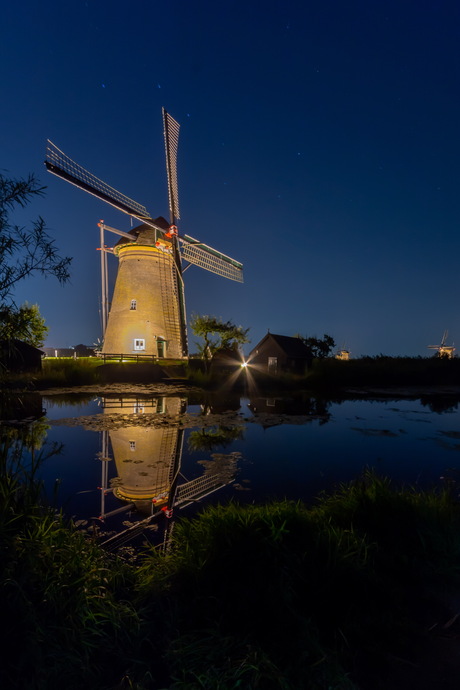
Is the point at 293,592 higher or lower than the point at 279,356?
lower

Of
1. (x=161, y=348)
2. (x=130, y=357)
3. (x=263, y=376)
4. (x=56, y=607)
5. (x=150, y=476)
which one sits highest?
(x=161, y=348)

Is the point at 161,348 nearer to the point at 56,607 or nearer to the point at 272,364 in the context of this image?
the point at 272,364

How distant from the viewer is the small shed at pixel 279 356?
30.3 m

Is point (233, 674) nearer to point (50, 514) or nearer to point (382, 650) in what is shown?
point (382, 650)

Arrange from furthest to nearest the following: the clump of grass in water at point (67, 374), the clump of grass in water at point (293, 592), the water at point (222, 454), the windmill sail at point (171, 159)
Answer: the windmill sail at point (171, 159), the clump of grass in water at point (67, 374), the water at point (222, 454), the clump of grass in water at point (293, 592)

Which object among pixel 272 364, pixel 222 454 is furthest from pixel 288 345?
pixel 222 454

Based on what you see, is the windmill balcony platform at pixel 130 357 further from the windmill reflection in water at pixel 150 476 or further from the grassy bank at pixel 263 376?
the windmill reflection in water at pixel 150 476

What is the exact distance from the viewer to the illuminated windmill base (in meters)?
27.6

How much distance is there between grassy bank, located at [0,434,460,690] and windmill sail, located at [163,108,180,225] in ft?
102

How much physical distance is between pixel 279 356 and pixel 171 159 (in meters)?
21.7

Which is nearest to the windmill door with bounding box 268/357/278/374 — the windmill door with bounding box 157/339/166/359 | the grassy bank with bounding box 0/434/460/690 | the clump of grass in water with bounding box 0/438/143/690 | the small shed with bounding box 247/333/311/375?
the small shed with bounding box 247/333/311/375

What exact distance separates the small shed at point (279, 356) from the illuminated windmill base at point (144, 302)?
8262 mm

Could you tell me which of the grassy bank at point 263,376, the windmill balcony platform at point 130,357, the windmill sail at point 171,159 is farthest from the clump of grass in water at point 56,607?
the windmill sail at point 171,159

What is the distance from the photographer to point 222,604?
2449 mm
